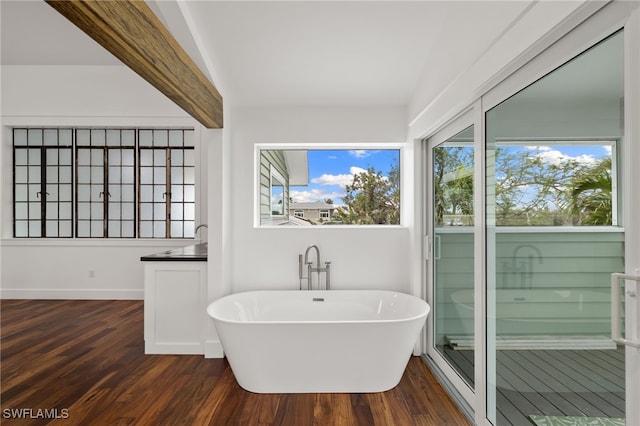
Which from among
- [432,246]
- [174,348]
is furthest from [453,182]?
[174,348]

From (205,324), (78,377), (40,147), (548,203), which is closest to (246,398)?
(205,324)

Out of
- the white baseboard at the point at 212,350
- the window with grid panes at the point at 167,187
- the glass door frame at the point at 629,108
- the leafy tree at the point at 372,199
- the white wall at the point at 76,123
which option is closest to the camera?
the glass door frame at the point at 629,108

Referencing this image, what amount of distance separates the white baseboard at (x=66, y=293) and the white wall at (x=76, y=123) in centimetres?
1

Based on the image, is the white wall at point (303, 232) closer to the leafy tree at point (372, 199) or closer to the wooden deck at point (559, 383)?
the leafy tree at point (372, 199)

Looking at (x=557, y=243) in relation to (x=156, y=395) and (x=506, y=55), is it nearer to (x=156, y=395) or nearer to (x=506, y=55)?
(x=506, y=55)

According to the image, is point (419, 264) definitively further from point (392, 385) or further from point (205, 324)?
point (205, 324)

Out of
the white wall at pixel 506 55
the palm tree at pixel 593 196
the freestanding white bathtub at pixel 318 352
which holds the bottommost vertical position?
the freestanding white bathtub at pixel 318 352

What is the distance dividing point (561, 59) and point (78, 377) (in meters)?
3.58

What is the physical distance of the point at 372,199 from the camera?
3.72m

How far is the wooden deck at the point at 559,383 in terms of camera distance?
123 centimetres

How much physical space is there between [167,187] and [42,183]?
1822 millimetres

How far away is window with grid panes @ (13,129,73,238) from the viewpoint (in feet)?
17.1

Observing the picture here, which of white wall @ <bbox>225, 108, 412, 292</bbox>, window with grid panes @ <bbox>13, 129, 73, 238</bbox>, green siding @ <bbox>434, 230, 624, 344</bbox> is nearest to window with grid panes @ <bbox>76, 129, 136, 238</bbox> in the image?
window with grid panes @ <bbox>13, 129, 73, 238</bbox>

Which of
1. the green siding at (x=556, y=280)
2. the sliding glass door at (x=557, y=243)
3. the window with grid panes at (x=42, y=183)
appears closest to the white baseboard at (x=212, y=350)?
the sliding glass door at (x=557, y=243)
